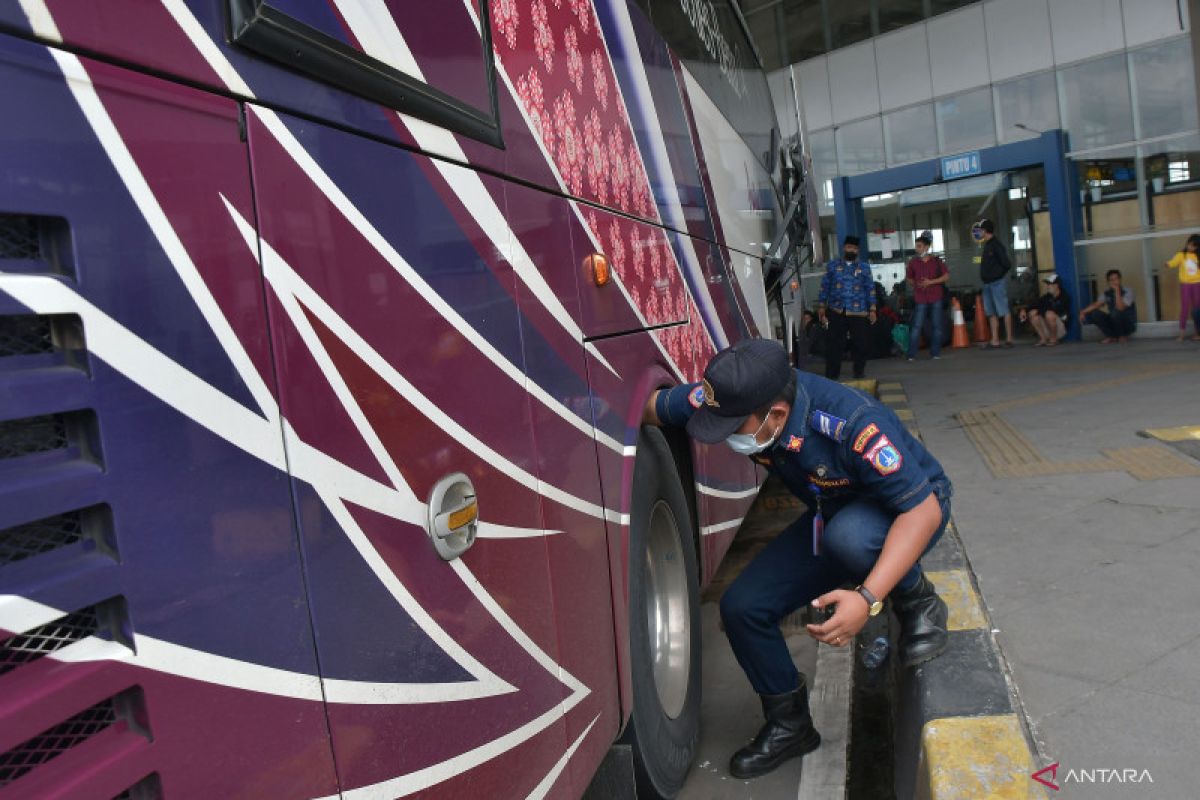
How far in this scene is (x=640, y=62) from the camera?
130 inches

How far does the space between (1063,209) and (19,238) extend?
16.3m

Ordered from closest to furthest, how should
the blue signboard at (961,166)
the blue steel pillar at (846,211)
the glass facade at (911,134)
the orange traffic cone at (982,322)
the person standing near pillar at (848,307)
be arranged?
the person standing near pillar at (848,307) → the blue signboard at (961,166) → the orange traffic cone at (982,322) → the glass facade at (911,134) → the blue steel pillar at (846,211)

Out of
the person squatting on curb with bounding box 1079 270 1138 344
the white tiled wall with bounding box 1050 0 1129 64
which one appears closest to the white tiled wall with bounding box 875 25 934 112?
the white tiled wall with bounding box 1050 0 1129 64

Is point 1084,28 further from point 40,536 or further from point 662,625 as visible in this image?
point 40,536

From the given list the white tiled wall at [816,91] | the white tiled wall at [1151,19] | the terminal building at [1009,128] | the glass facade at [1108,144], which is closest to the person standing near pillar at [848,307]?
the terminal building at [1009,128]

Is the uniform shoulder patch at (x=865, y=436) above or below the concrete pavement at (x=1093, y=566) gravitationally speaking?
above

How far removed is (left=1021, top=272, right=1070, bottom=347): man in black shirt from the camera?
47.4 feet

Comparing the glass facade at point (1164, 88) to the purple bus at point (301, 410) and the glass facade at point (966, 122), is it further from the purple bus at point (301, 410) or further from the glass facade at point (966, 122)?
the purple bus at point (301, 410)

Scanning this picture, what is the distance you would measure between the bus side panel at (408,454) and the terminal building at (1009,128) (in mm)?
13576

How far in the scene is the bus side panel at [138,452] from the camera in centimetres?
92

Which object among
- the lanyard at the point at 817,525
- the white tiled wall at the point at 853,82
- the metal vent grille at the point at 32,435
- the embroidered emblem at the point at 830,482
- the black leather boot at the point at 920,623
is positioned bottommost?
the black leather boot at the point at 920,623

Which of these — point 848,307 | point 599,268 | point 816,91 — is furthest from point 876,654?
point 816,91

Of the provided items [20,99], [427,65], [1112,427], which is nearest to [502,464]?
[427,65]

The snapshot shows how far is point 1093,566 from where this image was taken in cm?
389
